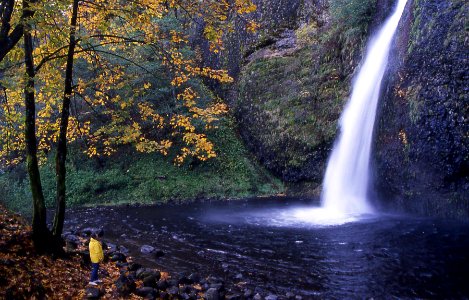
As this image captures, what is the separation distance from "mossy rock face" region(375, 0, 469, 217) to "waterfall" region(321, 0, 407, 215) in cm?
87

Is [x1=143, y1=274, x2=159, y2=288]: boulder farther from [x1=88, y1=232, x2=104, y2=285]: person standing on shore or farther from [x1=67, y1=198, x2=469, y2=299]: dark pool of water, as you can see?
[x1=67, y1=198, x2=469, y2=299]: dark pool of water

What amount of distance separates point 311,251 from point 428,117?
527cm

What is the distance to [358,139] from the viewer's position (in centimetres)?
1437

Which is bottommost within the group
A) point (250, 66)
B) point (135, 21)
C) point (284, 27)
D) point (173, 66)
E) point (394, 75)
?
point (173, 66)

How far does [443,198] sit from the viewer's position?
35.3ft

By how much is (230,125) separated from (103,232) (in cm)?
1159

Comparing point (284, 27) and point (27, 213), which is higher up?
point (284, 27)

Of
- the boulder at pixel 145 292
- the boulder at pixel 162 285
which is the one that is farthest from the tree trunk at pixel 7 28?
the boulder at pixel 162 285

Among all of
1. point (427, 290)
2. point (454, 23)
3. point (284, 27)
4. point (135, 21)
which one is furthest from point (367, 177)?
point (284, 27)

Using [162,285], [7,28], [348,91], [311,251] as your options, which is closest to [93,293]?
[162,285]

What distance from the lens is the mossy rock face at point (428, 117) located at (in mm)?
10312

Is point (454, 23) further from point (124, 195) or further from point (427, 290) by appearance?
point (124, 195)

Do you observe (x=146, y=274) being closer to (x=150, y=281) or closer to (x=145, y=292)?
(x=150, y=281)

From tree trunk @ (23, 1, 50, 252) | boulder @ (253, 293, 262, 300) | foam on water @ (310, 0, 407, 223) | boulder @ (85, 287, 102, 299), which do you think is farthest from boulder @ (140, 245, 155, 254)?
foam on water @ (310, 0, 407, 223)
